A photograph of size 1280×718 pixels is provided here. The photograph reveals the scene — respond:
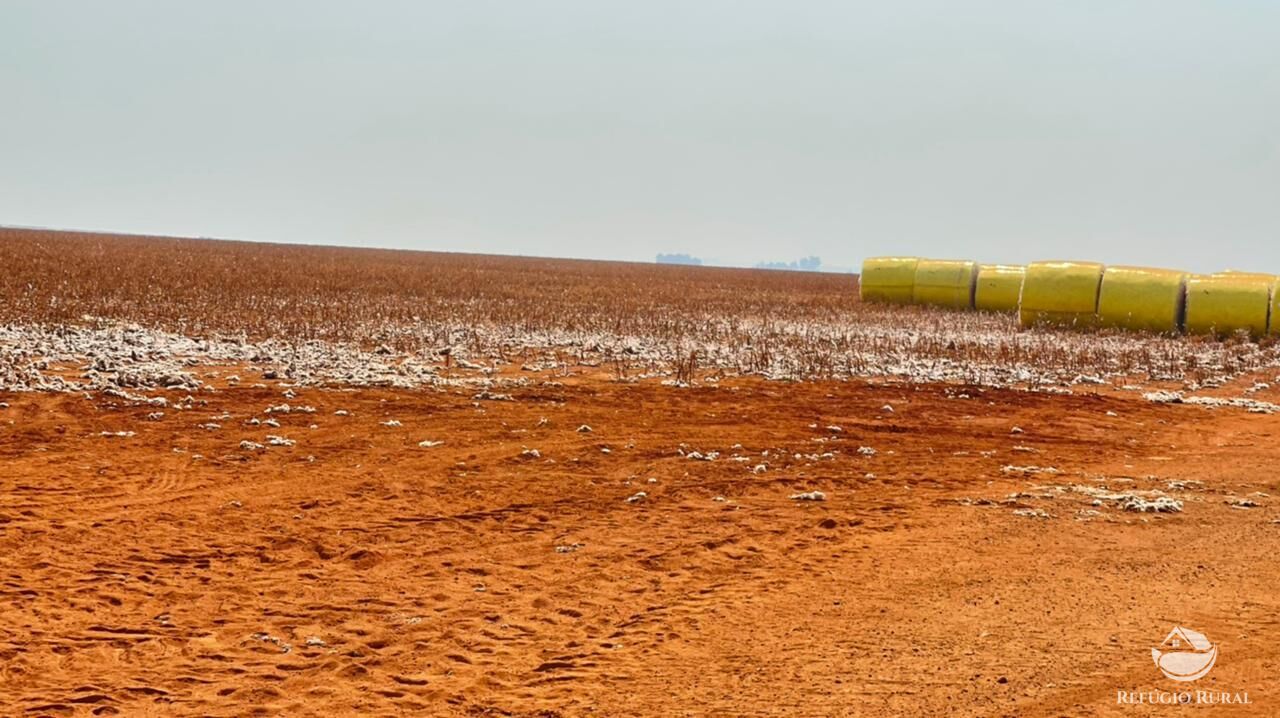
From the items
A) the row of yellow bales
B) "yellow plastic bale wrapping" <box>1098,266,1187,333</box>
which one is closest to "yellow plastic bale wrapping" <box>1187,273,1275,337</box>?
the row of yellow bales

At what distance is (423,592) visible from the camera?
621cm

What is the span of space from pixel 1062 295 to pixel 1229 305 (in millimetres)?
2828

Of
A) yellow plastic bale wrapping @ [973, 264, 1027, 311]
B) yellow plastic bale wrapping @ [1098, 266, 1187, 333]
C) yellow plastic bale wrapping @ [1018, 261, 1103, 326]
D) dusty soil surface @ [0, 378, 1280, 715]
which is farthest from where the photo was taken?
yellow plastic bale wrapping @ [973, 264, 1027, 311]

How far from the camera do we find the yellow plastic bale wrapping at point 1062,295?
21703 mm

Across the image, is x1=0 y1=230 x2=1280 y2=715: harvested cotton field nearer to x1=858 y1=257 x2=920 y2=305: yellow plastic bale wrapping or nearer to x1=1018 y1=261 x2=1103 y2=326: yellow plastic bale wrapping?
x1=1018 y1=261 x2=1103 y2=326: yellow plastic bale wrapping

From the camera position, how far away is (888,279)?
28.0m

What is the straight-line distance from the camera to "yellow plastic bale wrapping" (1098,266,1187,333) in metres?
21.0

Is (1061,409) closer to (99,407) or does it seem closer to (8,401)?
(99,407)

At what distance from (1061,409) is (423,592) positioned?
29.5 feet

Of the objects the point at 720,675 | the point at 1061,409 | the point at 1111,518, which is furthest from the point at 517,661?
the point at 1061,409

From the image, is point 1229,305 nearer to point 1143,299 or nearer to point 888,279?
point 1143,299

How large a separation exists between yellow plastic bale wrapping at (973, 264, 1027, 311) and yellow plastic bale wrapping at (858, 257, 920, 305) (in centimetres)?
207

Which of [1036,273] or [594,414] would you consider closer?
[594,414]

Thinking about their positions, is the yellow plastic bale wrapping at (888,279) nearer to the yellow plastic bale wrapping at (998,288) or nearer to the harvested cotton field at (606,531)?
the yellow plastic bale wrapping at (998,288)
